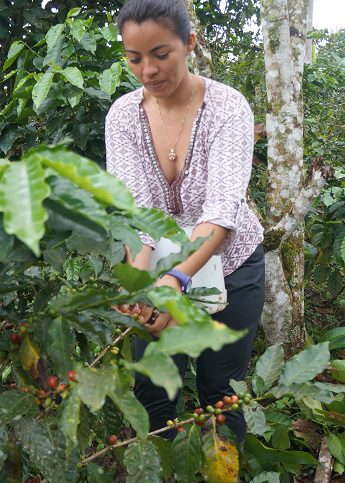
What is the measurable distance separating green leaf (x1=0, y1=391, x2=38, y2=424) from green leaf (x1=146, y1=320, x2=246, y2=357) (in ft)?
1.37

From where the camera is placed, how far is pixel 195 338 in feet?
2.21

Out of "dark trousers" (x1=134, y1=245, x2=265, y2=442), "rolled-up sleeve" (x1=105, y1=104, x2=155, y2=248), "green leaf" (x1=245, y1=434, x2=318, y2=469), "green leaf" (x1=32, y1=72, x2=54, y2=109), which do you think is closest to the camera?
"rolled-up sleeve" (x1=105, y1=104, x2=155, y2=248)

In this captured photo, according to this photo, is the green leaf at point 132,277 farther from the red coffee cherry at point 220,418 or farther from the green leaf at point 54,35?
the green leaf at point 54,35

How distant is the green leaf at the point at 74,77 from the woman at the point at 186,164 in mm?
335

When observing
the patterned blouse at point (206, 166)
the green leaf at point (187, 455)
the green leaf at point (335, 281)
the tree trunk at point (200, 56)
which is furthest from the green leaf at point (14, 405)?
the green leaf at point (335, 281)

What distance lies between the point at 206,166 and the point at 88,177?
3.19 feet

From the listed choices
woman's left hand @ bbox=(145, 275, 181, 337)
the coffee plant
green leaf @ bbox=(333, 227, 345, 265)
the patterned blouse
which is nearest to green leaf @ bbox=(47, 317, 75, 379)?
the coffee plant

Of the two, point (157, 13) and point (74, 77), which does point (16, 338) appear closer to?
point (157, 13)

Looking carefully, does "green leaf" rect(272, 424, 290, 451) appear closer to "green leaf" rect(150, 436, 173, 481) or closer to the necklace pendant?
"green leaf" rect(150, 436, 173, 481)

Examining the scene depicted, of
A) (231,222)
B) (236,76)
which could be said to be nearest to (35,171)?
(231,222)

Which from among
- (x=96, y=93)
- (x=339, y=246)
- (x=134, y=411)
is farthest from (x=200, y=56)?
(x=134, y=411)

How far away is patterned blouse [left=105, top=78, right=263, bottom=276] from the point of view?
1.48m

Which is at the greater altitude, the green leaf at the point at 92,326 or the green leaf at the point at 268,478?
the green leaf at the point at 92,326

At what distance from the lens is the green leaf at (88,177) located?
0.64 m
